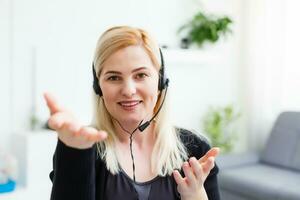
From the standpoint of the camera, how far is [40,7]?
221 centimetres

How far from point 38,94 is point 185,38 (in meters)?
1.26

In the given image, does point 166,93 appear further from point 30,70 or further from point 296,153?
point 296,153

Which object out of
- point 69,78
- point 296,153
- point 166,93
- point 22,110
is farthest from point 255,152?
point 166,93

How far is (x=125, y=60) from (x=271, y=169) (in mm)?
2096

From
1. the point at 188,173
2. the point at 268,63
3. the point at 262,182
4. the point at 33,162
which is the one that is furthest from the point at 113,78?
the point at 268,63

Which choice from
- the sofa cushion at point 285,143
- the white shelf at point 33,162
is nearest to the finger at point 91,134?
the white shelf at point 33,162

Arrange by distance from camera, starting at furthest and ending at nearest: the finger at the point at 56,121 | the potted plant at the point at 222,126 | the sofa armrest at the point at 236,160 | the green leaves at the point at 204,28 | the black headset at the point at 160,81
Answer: the potted plant at the point at 222,126 → the green leaves at the point at 204,28 → the sofa armrest at the point at 236,160 → the black headset at the point at 160,81 → the finger at the point at 56,121

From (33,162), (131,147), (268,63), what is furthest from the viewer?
(268,63)

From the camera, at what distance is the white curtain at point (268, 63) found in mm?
2863

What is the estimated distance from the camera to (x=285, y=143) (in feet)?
9.00

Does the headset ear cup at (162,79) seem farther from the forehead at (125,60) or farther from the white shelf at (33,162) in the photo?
the white shelf at (33,162)

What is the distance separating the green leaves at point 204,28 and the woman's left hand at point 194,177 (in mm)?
2092

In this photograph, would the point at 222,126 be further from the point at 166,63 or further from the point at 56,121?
the point at 56,121

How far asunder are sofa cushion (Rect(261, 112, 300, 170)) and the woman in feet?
6.17
